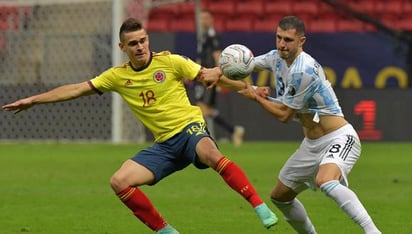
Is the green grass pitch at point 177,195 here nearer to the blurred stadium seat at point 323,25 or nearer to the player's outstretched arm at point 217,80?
the player's outstretched arm at point 217,80

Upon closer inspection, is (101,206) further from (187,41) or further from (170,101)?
(187,41)

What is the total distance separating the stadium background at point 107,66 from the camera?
67.7ft

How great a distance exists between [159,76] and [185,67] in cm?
23

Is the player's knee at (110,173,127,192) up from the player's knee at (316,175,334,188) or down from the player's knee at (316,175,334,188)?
down

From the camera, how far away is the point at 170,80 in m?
8.88

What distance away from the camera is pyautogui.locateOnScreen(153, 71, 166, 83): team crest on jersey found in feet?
29.0

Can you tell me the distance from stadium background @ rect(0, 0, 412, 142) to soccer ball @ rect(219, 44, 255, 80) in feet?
40.0

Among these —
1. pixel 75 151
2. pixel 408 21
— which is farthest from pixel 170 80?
pixel 408 21

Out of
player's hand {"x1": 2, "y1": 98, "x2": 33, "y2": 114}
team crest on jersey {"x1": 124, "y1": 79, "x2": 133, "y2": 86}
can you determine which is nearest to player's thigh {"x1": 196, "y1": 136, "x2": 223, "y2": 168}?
team crest on jersey {"x1": 124, "y1": 79, "x2": 133, "y2": 86}

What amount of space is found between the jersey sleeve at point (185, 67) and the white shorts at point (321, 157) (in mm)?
1062

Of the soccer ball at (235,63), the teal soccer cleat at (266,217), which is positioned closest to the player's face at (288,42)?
the soccer ball at (235,63)

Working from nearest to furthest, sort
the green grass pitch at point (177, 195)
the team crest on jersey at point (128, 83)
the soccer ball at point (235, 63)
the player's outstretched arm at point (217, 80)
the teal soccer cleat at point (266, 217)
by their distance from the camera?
the teal soccer cleat at point (266, 217) < the soccer ball at point (235, 63) < the player's outstretched arm at point (217, 80) < the team crest on jersey at point (128, 83) < the green grass pitch at point (177, 195)

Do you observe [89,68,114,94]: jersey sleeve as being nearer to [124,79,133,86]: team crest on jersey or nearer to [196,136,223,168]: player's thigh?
[124,79,133,86]: team crest on jersey

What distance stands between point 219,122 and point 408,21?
726 cm
